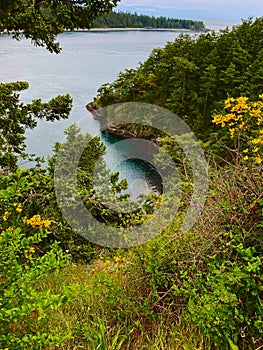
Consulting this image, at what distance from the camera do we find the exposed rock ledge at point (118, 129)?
1973cm

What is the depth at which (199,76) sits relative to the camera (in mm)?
20875

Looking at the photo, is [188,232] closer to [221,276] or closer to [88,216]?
[221,276]

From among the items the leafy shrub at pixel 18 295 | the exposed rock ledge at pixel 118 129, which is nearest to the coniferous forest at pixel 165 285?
the leafy shrub at pixel 18 295

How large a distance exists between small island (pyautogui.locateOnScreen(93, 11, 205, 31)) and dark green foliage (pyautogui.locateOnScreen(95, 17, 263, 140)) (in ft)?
130

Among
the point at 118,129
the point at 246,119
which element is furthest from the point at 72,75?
the point at 246,119

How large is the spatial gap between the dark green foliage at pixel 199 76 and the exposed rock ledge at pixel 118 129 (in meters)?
0.81

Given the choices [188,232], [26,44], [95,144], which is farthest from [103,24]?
[188,232]

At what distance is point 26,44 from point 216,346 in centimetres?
4541

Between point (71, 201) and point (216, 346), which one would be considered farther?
point (71, 201)

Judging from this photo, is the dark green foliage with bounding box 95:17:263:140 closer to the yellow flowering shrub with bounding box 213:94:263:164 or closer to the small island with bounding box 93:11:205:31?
the yellow flowering shrub with bounding box 213:94:263:164

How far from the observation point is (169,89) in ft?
71.3

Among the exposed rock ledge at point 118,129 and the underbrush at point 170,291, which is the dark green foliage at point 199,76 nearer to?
the exposed rock ledge at point 118,129

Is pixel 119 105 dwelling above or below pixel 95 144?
below

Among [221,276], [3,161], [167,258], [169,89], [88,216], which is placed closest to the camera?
[221,276]
